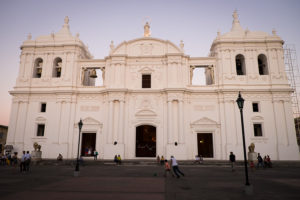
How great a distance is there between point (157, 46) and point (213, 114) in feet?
39.2

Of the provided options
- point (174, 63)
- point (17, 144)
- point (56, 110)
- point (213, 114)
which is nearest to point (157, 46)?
point (174, 63)

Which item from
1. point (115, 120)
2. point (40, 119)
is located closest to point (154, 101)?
point (115, 120)

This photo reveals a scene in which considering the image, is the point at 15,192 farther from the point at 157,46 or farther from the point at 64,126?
the point at 157,46

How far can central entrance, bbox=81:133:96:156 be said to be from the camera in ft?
86.8

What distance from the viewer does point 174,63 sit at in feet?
89.3

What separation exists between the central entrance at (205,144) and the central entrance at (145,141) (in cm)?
577

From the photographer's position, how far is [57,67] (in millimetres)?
29578

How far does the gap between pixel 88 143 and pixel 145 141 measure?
7494 millimetres

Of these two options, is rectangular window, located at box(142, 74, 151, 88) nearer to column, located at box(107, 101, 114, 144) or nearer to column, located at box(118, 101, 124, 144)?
column, located at box(118, 101, 124, 144)

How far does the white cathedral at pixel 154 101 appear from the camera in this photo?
983 inches

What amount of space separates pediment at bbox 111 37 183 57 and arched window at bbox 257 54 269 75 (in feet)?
39.3

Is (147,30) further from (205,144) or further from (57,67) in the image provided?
(205,144)

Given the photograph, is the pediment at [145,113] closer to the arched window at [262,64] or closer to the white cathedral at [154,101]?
the white cathedral at [154,101]

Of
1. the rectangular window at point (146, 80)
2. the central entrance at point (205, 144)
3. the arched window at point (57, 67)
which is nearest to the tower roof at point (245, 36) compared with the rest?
the rectangular window at point (146, 80)
